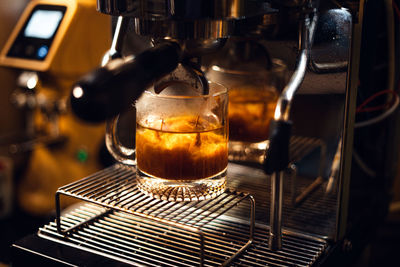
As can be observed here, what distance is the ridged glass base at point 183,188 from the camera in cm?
66

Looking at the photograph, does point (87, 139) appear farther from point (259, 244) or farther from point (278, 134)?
point (278, 134)

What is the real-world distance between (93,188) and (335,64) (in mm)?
364

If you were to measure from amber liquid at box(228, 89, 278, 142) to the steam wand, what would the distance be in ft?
0.52

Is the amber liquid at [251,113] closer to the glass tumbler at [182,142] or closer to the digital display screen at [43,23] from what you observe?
the glass tumbler at [182,142]

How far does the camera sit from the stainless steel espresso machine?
1.87ft

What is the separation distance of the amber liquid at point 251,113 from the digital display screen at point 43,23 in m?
0.59

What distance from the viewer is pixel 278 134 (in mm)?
564

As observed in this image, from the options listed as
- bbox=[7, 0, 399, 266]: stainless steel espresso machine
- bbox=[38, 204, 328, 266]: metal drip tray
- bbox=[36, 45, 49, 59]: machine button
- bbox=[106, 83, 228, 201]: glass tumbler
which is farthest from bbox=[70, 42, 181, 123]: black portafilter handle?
bbox=[36, 45, 49, 59]: machine button

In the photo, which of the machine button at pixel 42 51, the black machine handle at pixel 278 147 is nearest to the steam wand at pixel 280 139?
the black machine handle at pixel 278 147

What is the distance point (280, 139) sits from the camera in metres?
0.56

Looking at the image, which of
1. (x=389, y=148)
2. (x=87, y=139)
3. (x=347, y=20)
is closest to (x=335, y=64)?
(x=347, y=20)

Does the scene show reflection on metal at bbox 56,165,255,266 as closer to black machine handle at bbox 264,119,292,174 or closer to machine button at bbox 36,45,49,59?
black machine handle at bbox 264,119,292,174

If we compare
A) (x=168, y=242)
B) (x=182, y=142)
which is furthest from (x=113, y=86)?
(x=168, y=242)

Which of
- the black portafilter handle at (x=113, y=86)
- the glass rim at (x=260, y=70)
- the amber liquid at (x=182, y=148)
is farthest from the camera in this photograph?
the glass rim at (x=260, y=70)
